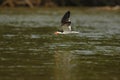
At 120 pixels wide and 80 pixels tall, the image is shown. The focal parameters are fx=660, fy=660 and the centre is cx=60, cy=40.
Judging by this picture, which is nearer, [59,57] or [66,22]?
[59,57]

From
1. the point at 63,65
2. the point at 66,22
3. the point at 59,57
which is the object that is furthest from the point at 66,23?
the point at 63,65

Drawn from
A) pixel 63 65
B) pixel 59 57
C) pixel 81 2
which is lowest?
pixel 81 2

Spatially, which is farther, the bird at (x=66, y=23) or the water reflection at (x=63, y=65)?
the bird at (x=66, y=23)

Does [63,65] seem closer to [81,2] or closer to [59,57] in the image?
[59,57]

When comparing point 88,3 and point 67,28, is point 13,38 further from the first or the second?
point 88,3

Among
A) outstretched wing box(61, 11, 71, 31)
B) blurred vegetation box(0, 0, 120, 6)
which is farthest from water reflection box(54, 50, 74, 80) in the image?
blurred vegetation box(0, 0, 120, 6)

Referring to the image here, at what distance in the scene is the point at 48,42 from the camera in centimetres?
2841

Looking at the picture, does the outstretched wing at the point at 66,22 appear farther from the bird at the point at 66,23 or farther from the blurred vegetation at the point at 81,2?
the blurred vegetation at the point at 81,2

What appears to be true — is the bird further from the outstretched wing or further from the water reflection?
the water reflection

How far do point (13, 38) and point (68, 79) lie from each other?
13662 mm

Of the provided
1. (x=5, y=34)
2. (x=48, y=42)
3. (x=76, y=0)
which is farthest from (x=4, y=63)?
(x=76, y=0)

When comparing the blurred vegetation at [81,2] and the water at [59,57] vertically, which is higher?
the water at [59,57]

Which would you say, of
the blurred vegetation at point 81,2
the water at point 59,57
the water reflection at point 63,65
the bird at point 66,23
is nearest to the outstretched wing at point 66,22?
the bird at point 66,23

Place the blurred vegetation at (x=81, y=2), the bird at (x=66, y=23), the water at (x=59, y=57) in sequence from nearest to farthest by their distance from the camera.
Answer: the water at (x=59, y=57) < the bird at (x=66, y=23) < the blurred vegetation at (x=81, y=2)
